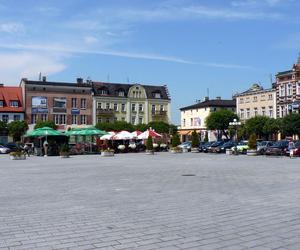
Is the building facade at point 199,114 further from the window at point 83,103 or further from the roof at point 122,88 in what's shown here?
the window at point 83,103

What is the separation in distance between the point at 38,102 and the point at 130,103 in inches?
734

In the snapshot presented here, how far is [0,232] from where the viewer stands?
8125 mm

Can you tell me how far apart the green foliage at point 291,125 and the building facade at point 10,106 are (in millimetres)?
42088

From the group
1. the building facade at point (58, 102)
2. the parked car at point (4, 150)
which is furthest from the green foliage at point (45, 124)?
the parked car at point (4, 150)

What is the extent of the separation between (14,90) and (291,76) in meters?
45.5

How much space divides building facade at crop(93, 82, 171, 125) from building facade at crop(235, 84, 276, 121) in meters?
16.9

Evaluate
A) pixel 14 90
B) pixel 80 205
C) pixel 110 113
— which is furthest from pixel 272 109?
pixel 80 205

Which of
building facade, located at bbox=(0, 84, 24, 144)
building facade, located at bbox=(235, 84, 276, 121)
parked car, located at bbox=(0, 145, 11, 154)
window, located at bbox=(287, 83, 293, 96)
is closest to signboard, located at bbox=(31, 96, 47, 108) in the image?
building facade, located at bbox=(0, 84, 24, 144)

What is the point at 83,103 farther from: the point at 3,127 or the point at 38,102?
the point at 3,127

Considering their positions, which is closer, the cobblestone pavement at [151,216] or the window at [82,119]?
the cobblestone pavement at [151,216]

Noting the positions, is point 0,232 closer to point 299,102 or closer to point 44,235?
point 44,235

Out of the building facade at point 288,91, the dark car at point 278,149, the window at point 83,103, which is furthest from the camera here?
the window at point 83,103

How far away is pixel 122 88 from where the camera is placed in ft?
292

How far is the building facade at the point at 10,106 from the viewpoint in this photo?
248 ft
